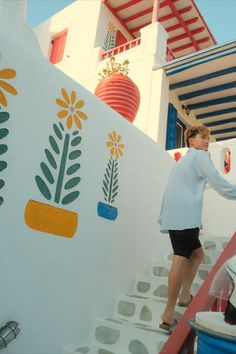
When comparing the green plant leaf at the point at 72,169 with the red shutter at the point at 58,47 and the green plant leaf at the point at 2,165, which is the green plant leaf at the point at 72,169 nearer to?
the green plant leaf at the point at 2,165

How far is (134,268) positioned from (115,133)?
59.2 inches

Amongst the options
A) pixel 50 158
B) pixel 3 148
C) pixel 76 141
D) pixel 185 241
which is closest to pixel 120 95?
pixel 76 141

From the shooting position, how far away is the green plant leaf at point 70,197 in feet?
8.56

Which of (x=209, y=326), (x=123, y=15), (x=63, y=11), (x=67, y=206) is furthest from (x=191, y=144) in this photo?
(x=63, y=11)

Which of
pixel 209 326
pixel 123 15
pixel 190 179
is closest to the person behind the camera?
pixel 209 326

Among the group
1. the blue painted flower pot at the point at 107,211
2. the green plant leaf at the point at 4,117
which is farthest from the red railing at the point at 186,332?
the green plant leaf at the point at 4,117

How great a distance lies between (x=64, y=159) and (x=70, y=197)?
0.34m

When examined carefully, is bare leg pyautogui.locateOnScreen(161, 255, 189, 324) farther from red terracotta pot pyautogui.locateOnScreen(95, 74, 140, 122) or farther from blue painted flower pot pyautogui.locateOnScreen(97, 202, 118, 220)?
red terracotta pot pyautogui.locateOnScreen(95, 74, 140, 122)

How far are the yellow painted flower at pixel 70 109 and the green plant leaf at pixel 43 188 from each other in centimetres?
61

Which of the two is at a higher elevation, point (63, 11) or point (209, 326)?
point (63, 11)

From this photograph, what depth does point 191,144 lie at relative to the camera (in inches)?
104

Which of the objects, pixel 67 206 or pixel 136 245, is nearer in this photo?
pixel 67 206

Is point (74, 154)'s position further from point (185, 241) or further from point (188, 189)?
point (185, 241)

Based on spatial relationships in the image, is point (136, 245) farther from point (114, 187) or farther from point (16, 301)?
point (16, 301)
